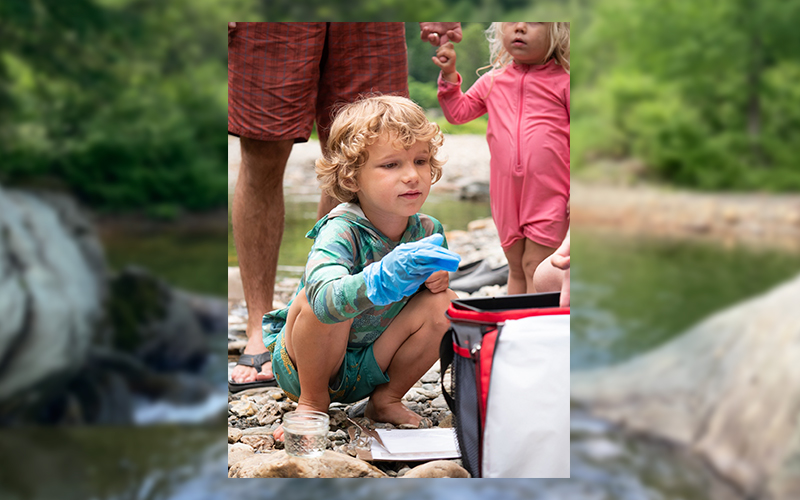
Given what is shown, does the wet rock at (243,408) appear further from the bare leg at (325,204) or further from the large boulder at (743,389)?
the large boulder at (743,389)

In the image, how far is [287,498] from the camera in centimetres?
121

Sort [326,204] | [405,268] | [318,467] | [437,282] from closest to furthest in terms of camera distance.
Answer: [405,268], [318,467], [437,282], [326,204]

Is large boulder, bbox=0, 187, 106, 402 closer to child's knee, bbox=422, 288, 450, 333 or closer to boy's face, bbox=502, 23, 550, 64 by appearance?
child's knee, bbox=422, 288, 450, 333

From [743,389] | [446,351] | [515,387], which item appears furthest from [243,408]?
[743,389]

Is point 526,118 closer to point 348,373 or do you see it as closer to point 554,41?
point 554,41

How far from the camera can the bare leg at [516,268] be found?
141 centimetres

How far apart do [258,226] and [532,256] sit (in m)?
0.66

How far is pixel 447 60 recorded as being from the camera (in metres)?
1.34

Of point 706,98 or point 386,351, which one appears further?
point 386,351

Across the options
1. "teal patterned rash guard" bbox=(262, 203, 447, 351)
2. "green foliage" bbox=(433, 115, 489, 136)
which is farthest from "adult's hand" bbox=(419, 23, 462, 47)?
"teal patterned rash guard" bbox=(262, 203, 447, 351)

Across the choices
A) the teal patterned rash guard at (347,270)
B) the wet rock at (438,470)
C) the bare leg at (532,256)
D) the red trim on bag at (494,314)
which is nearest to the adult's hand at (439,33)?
the teal patterned rash guard at (347,270)

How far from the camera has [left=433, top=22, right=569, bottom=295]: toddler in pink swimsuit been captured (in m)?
1.33

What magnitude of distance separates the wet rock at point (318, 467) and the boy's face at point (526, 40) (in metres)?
0.94

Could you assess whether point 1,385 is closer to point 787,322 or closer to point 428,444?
point 428,444
